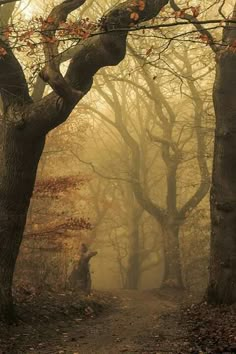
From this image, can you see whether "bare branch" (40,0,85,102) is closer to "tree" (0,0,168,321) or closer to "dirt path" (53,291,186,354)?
"tree" (0,0,168,321)

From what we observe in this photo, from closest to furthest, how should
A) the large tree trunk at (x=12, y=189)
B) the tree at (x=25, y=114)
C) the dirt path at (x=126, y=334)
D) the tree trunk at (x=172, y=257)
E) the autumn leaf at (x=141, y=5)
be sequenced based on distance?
the dirt path at (x=126, y=334), the autumn leaf at (x=141, y=5), the tree at (x=25, y=114), the large tree trunk at (x=12, y=189), the tree trunk at (x=172, y=257)

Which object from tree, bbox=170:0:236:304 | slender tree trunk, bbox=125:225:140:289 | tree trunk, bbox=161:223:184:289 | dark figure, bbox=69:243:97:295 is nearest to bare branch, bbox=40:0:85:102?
tree, bbox=170:0:236:304

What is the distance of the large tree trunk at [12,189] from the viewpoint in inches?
312

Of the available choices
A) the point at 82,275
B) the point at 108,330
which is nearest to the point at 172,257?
the point at 82,275

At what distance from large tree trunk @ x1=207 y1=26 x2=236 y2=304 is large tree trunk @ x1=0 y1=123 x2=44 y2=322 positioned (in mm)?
4374

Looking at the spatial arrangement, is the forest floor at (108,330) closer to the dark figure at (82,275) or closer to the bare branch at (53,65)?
the dark figure at (82,275)

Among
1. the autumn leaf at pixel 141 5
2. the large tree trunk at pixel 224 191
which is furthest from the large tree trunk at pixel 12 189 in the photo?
the large tree trunk at pixel 224 191

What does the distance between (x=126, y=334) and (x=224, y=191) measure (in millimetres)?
3985

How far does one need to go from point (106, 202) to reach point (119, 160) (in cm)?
285

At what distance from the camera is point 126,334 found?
26.5 feet

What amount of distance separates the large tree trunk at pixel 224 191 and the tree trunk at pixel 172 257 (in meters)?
9.69

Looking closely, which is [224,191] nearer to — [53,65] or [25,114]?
[25,114]

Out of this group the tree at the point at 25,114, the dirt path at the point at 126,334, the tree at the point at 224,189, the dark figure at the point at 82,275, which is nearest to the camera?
the dirt path at the point at 126,334

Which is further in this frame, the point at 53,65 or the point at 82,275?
the point at 82,275
